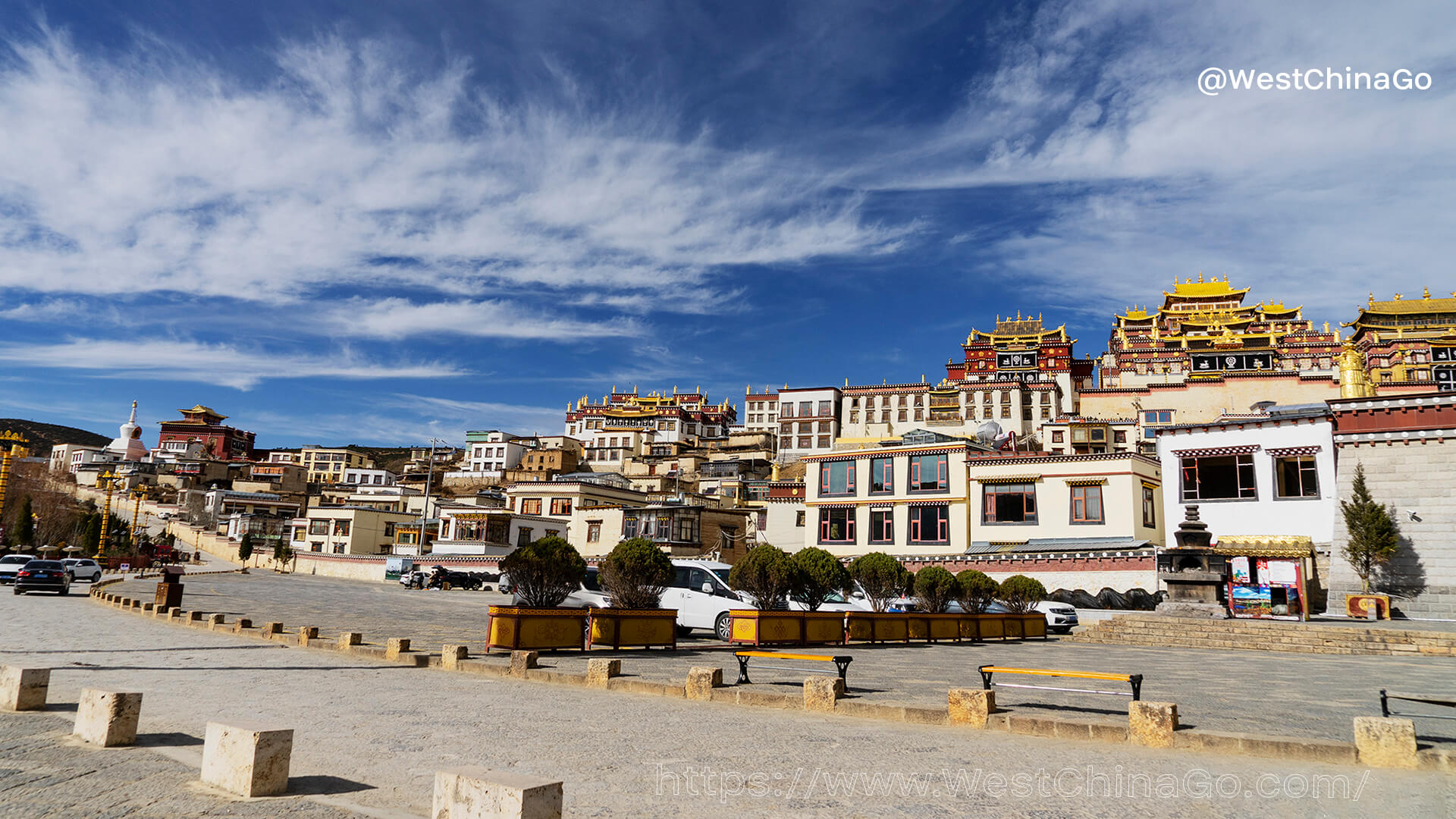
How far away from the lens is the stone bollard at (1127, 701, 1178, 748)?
26.7ft

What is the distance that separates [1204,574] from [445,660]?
2422 centimetres

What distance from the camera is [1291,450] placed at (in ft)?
110

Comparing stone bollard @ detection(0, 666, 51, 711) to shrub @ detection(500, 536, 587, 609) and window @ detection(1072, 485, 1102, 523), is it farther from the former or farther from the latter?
window @ detection(1072, 485, 1102, 523)

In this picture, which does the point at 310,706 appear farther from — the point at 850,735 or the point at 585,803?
the point at 850,735

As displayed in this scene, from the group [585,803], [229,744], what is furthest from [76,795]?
[585,803]

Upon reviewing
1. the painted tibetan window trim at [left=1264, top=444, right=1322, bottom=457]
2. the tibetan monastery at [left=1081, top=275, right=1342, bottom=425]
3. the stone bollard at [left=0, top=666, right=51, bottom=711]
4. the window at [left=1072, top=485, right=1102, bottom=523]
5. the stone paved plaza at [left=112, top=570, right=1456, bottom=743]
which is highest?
the tibetan monastery at [left=1081, top=275, right=1342, bottom=425]

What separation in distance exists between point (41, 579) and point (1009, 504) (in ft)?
135

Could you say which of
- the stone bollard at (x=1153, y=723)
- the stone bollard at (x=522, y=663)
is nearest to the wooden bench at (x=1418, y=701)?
the stone bollard at (x=1153, y=723)

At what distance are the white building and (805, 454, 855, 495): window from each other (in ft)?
50.3

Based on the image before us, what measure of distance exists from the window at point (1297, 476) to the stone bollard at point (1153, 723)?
30.7m

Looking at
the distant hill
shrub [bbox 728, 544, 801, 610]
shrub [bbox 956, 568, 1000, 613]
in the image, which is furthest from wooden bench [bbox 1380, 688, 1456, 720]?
the distant hill

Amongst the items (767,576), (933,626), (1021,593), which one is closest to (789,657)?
(767,576)

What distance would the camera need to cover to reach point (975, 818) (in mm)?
5613

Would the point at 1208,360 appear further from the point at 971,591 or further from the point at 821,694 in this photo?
the point at 821,694
